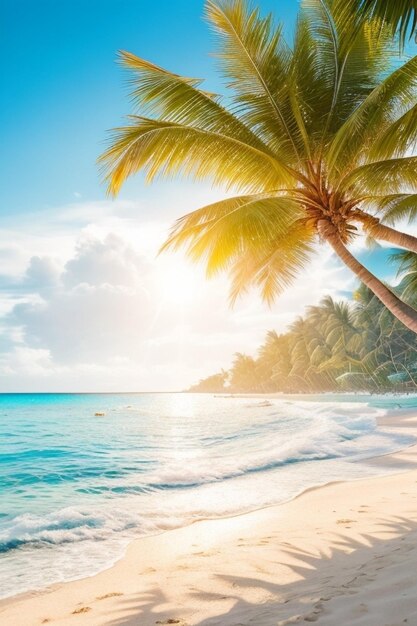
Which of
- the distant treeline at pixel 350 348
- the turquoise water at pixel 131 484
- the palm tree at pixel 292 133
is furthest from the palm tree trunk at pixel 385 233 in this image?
the distant treeline at pixel 350 348

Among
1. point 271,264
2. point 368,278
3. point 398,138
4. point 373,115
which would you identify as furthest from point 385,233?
point 271,264

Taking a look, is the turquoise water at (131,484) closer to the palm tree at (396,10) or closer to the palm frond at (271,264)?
the palm frond at (271,264)

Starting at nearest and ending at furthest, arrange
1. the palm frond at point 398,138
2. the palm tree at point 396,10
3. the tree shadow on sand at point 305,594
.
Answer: the tree shadow on sand at point 305,594 → the palm tree at point 396,10 → the palm frond at point 398,138

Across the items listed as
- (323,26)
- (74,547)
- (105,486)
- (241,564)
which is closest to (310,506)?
(241,564)

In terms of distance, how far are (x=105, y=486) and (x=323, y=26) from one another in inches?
386

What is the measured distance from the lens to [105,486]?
991 cm

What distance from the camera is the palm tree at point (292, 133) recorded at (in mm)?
6172

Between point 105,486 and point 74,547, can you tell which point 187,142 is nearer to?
point 74,547

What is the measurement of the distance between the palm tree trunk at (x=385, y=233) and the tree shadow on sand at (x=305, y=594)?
358cm

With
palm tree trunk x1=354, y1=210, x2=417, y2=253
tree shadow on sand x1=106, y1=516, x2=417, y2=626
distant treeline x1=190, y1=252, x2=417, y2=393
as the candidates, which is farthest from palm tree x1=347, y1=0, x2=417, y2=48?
distant treeline x1=190, y1=252, x2=417, y2=393

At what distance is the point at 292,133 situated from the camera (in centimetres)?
683

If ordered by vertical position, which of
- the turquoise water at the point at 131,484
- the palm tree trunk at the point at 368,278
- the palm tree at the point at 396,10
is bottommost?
the turquoise water at the point at 131,484

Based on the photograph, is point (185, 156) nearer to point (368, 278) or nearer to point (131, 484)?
point (368, 278)

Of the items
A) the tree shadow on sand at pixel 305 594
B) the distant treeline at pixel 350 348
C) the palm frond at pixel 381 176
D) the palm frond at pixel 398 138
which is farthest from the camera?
the distant treeline at pixel 350 348
